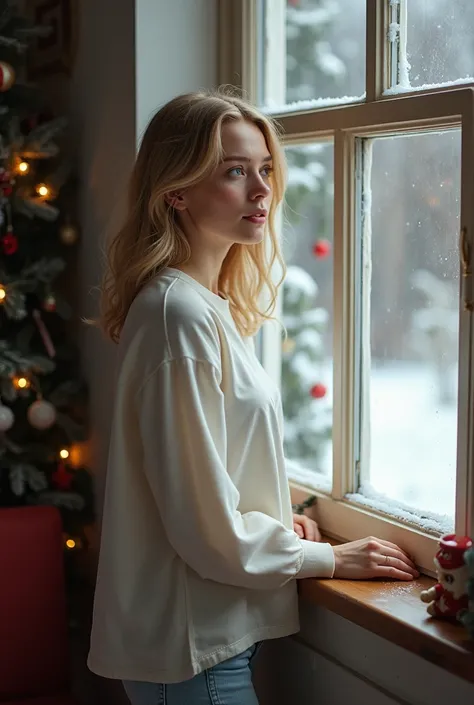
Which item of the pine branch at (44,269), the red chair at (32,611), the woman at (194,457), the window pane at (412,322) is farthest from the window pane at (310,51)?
the red chair at (32,611)

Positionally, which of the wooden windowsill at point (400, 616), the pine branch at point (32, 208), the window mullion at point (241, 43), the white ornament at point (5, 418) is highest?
the window mullion at point (241, 43)

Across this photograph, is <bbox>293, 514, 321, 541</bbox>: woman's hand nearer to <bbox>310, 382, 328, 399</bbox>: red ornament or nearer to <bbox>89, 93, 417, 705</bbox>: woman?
<bbox>89, 93, 417, 705</bbox>: woman

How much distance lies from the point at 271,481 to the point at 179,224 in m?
0.50

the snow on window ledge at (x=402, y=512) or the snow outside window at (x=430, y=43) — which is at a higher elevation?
the snow outside window at (x=430, y=43)

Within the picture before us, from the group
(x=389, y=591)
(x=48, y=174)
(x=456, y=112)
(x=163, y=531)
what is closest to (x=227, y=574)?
(x=163, y=531)

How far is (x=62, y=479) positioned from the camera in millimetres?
2350

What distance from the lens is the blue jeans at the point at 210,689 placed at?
5.21 ft

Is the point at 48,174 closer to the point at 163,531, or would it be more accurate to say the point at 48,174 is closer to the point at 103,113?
the point at 103,113

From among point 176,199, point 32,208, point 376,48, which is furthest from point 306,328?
point 176,199

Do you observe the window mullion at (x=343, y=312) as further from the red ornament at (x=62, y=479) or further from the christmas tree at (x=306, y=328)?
the christmas tree at (x=306, y=328)

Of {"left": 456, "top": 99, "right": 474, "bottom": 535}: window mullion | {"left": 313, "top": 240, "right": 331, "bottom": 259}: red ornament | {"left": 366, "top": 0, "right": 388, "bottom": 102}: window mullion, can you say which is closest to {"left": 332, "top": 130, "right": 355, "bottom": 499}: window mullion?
{"left": 366, "top": 0, "right": 388, "bottom": 102}: window mullion

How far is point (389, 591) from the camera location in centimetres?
165

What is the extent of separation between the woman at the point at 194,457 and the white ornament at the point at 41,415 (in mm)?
633

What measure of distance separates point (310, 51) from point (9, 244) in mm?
875
